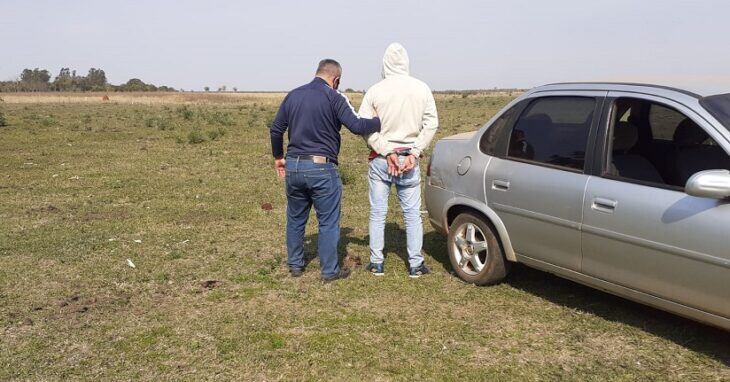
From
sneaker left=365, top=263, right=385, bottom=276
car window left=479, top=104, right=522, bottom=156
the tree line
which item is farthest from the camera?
the tree line

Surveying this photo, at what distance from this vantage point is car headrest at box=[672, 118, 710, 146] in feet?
14.0

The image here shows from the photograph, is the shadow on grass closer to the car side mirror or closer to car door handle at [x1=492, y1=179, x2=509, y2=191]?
car door handle at [x1=492, y1=179, x2=509, y2=191]

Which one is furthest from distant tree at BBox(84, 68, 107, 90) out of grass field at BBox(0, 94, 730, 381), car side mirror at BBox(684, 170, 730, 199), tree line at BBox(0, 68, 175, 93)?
car side mirror at BBox(684, 170, 730, 199)

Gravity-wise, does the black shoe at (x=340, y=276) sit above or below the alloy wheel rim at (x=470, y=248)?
below

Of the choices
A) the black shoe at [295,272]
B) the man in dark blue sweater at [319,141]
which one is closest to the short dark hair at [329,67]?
the man in dark blue sweater at [319,141]

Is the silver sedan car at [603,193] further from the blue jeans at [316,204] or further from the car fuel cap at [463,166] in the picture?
the blue jeans at [316,204]

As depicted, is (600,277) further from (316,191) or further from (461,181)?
(316,191)

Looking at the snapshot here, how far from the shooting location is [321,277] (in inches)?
215

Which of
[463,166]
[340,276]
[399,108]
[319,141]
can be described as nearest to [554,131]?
[463,166]

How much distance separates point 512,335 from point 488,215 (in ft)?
3.42

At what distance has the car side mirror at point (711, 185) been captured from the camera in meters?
3.27

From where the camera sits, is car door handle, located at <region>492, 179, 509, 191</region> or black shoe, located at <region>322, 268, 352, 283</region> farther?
black shoe, located at <region>322, 268, 352, 283</region>

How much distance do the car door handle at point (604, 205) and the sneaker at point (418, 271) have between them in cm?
189

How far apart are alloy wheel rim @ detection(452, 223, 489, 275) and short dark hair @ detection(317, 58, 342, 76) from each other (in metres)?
1.76
